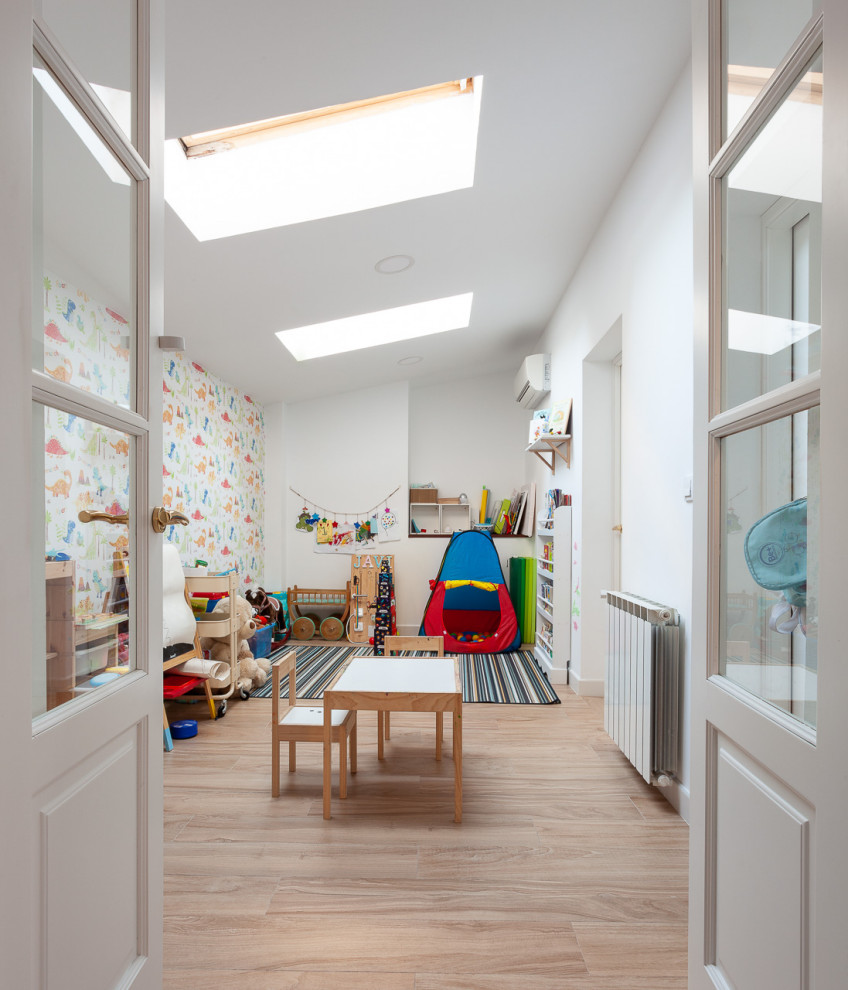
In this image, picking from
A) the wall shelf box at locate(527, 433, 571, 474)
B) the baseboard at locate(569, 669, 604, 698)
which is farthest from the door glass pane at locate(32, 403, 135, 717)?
the wall shelf box at locate(527, 433, 571, 474)

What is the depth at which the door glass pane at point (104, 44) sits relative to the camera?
0.81m

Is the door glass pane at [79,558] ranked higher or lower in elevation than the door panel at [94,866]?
higher

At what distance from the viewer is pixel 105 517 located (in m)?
0.96

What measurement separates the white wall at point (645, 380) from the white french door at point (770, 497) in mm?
1137

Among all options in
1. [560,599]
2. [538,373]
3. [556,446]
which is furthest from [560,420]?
[560,599]

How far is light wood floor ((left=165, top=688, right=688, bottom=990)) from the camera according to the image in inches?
57.2

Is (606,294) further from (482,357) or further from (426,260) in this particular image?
(482,357)

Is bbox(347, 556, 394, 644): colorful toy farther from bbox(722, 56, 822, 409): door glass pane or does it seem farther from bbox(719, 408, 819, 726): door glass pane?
bbox(722, 56, 822, 409): door glass pane

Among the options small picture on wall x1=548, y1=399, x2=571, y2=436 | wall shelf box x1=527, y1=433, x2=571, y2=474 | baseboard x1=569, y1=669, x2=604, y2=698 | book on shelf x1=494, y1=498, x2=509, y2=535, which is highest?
small picture on wall x1=548, y1=399, x2=571, y2=436

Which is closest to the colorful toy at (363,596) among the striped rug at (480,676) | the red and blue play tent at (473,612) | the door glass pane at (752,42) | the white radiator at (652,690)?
the striped rug at (480,676)

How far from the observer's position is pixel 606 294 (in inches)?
129

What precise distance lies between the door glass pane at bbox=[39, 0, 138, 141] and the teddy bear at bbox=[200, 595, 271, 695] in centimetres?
296

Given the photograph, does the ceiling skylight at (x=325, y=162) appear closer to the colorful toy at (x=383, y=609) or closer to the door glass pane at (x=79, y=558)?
the door glass pane at (x=79, y=558)

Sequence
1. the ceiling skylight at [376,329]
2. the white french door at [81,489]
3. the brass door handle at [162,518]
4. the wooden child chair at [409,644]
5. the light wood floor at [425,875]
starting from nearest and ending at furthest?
the white french door at [81,489] < the brass door handle at [162,518] < the light wood floor at [425,875] < the wooden child chair at [409,644] < the ceiling skylight at [376,329]
